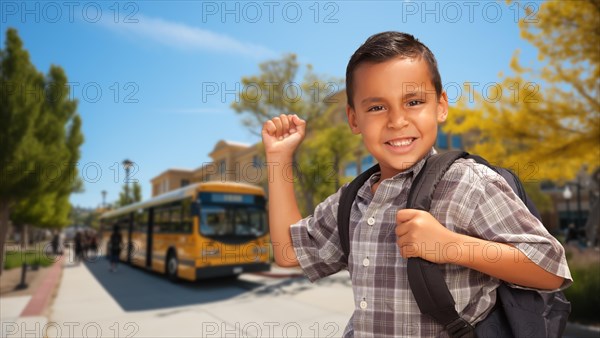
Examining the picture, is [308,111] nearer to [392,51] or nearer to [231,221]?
[231,221]

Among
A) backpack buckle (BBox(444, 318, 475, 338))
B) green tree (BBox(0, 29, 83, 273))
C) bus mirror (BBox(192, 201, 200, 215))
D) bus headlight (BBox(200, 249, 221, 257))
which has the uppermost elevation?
green tree (BBox(0, 29, 83, 273))

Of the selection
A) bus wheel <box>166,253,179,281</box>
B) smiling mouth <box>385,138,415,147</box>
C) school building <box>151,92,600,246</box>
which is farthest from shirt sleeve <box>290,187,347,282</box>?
school building <box>151,92,600,246</box>

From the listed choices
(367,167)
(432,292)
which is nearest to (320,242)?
(432,292)

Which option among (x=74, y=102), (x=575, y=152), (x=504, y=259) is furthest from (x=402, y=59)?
(x=74, y=102)

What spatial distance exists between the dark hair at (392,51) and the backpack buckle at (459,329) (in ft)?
2.25

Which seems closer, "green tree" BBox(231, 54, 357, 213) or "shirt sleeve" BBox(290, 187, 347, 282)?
"shirt sleeve" BBox(290, 187, 347, 282)

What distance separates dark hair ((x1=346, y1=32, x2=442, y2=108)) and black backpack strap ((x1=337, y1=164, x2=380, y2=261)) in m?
0.33

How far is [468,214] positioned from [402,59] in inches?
19.5

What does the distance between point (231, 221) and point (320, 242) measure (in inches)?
411

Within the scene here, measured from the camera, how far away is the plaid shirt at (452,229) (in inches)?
42.3

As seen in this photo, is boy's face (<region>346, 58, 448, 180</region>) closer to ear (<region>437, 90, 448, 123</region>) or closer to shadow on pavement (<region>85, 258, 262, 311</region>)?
ear (<region>437, 90, 448, 123</region>)

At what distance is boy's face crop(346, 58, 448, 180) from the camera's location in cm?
126

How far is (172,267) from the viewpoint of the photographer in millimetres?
12875

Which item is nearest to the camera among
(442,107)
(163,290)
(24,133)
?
(442,107)
